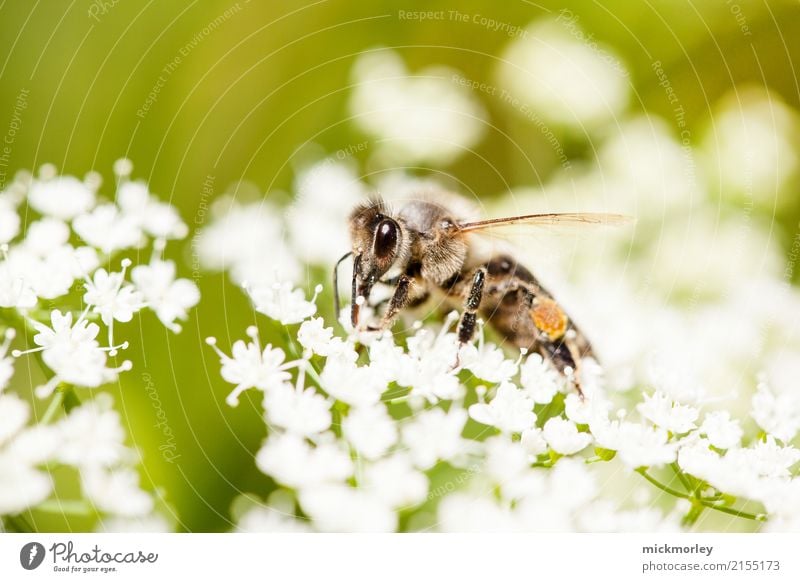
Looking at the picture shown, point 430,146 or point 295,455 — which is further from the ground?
point 430,146

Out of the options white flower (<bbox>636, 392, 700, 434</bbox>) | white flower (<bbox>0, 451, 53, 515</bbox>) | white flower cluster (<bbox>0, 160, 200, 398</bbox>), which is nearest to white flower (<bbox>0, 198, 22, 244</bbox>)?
white flower cluster (<bbox>0, 160, 200, 398</bbox>)

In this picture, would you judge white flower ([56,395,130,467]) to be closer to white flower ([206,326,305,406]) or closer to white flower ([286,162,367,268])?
white flower ([206,326,305,406])

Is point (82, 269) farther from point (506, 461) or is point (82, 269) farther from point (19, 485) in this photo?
point (506, 461)

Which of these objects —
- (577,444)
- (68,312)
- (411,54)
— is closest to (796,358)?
(577,444)

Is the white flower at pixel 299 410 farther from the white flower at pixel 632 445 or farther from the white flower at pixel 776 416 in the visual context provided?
the white flower at pixel 776 416

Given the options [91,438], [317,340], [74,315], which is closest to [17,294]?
[74,315]

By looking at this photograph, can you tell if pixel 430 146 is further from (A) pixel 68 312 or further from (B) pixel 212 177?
(A) pixel 68 312
